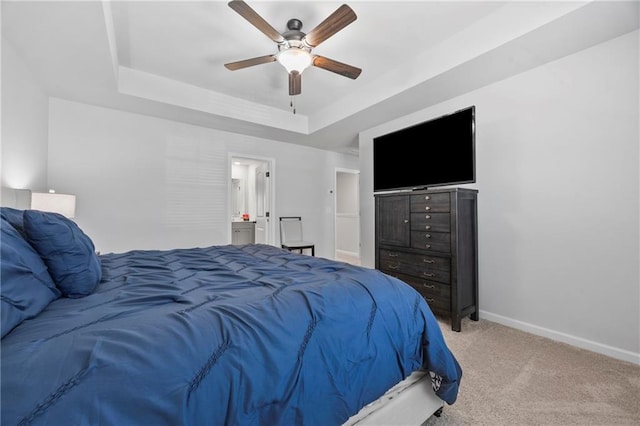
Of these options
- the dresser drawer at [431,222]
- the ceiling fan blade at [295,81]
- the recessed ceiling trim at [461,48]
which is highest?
the recessed ceiling trim at [461,48]

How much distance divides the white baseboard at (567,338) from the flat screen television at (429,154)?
1.42 metres

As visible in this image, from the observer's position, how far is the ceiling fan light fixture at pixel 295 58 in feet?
7.39

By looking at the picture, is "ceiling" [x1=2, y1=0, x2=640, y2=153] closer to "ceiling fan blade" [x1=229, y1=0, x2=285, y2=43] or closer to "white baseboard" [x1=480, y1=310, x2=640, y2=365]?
"ceiling fan blade" [x1=229, y1=0, x2=285, y2=43]

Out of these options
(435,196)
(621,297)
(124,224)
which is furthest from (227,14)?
(621,297)

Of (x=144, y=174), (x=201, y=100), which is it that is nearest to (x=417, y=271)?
(x=201, y=100)

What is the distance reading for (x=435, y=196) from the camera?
270 cm

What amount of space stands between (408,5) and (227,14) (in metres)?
1.48

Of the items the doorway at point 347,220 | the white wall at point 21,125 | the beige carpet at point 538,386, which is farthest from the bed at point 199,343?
the doorway at point 347,220

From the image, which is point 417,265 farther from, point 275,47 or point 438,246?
point 275,47

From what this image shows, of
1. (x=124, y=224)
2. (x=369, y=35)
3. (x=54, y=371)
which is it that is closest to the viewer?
Answer: (x=54, y=371)

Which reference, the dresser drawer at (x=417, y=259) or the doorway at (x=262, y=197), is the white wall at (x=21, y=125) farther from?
the dresser drawer at (x=417, y=259)

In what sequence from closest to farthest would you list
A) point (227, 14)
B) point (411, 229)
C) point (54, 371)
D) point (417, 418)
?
point (54, 371), point (417, 418), point (227, 14), point (411, 229)

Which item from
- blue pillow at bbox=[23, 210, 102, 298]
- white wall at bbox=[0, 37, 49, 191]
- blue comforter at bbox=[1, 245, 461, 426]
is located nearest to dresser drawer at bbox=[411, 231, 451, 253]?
blue comforter at bbox=[1, 245, 461, 426]

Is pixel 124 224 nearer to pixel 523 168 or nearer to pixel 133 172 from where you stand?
pixel 133 172
